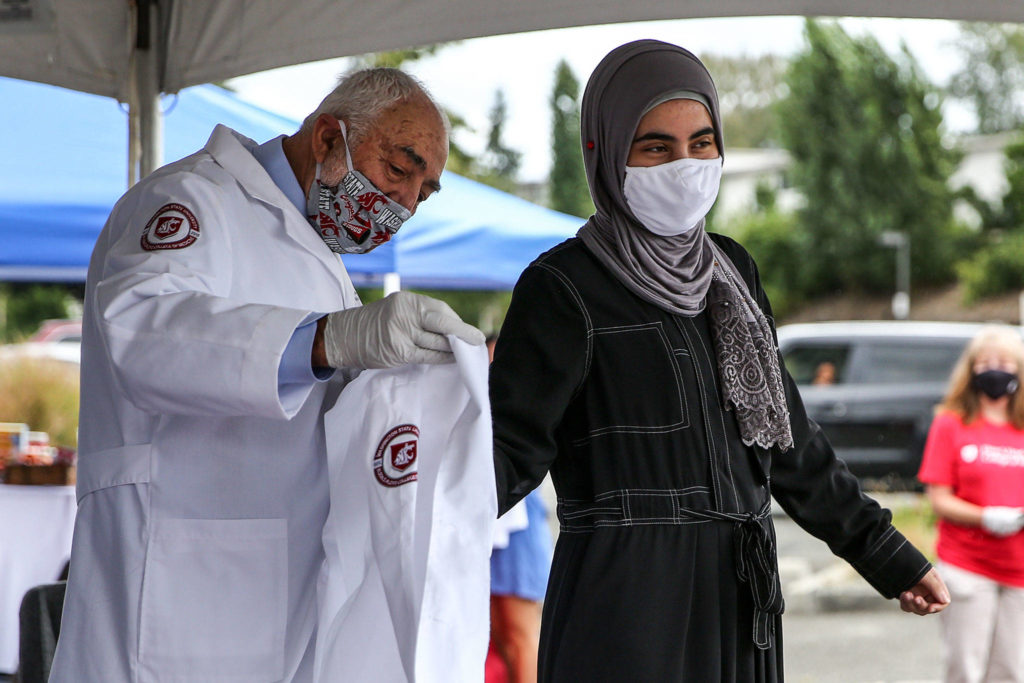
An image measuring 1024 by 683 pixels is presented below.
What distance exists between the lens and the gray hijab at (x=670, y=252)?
81.9 inches

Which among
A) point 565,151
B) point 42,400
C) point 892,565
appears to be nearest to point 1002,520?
point 892,565

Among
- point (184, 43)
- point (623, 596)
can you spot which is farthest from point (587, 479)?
point (184, 43)

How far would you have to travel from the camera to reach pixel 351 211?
185 centimetres

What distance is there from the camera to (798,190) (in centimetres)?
3406

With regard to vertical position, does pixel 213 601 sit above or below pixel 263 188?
below

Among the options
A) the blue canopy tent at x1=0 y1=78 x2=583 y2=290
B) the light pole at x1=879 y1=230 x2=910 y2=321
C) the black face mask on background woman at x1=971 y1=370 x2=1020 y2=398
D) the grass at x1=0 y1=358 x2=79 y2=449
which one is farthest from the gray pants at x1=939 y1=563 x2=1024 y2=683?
the light pole at x1=879 y1=230 x2=910 y2=321

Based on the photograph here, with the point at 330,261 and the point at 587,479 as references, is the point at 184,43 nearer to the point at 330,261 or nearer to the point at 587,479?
the point at 330,261

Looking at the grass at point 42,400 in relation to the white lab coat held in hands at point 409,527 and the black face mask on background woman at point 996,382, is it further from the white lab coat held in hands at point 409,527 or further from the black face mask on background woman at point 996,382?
the white lab coat held in hands at point 409,527

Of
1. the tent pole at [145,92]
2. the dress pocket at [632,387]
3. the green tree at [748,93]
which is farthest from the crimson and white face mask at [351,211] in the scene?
the green tree at [748,93]

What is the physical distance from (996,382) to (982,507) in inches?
20.4

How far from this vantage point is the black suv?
11.3m

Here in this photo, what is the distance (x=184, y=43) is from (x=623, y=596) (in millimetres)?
1922

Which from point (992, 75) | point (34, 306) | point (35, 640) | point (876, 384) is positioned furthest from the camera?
point (992, 75)

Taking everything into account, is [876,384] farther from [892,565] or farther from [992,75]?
[992,75]
